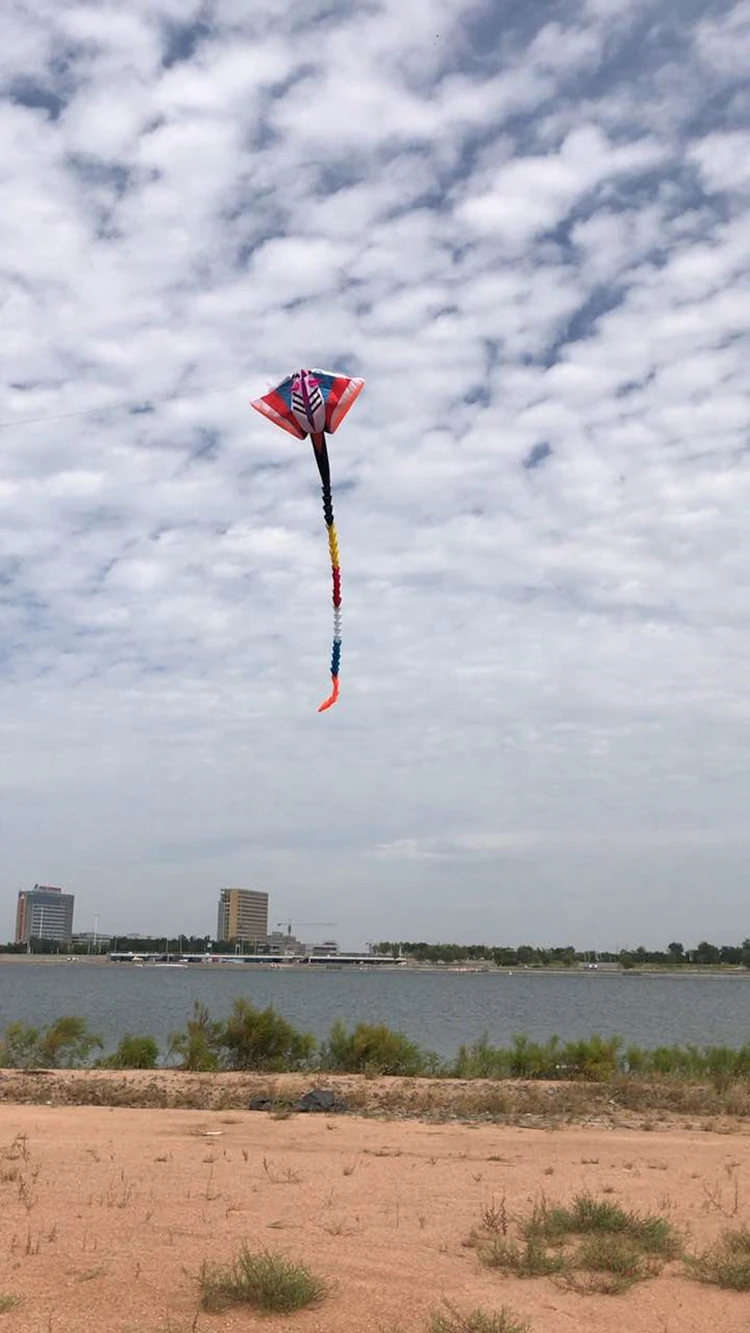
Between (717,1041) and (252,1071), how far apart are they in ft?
75.4

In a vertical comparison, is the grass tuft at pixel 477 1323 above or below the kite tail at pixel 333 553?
below

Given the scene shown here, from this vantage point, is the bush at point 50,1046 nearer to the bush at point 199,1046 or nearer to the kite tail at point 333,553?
the bush at point 199,1046

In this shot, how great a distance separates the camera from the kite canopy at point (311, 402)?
11.3m

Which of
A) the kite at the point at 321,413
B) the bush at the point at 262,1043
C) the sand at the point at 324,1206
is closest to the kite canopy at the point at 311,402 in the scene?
the kite at the point at 321,413

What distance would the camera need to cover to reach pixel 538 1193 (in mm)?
11805

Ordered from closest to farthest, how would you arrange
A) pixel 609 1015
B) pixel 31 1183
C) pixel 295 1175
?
pixel 31 1183 → pixel 295 1175 → pixel 609 1015

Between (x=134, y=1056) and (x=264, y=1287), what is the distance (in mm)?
18766

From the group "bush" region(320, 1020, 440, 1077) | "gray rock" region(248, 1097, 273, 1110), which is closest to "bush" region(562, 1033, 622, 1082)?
"bush" region(320, 1020, 440, 1077)

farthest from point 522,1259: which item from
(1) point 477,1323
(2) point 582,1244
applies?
(1) point 477,1323

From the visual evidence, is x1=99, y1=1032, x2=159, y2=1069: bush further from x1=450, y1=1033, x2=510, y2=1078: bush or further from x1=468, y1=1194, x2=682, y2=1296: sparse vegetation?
x1=468, y1=1194, x2=682, y2=1296: sparse vegetation

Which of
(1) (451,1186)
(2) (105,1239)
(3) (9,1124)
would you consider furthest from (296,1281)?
(3) (9,1124)

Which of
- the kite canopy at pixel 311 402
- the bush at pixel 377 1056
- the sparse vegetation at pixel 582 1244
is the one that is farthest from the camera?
the bush at pixel 377 1056

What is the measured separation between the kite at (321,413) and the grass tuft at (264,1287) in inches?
202

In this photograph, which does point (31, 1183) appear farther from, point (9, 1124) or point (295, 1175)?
point (9, 1124)
